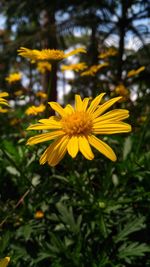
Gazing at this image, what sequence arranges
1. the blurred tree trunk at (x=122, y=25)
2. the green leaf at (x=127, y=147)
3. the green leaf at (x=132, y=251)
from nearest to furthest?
the green leaf at (x=132, y=251) → the green leaf at (x=127, y=147) → the blurred tree trunk at (x=122, y=25)

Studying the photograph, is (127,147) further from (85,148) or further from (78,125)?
(85,148)

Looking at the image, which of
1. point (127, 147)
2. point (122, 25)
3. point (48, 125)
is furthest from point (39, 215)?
point (122, 25)

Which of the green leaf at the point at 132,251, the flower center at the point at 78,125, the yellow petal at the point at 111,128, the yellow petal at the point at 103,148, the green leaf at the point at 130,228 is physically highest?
the flower center at the point at 78,125

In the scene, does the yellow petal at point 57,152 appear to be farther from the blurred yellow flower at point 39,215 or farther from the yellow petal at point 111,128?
the blurred yellow flower at point 39,215

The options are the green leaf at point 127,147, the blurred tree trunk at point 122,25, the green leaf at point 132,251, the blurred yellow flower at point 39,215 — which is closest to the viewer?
the green leaf at point 132,251

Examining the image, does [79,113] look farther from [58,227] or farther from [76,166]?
[76,166]

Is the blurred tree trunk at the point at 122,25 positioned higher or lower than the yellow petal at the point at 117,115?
higher

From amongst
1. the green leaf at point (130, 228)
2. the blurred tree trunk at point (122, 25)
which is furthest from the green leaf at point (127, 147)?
the blurred tree trunk at point (122, 25)

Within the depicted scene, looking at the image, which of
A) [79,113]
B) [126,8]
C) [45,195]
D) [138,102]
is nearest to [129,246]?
[45,195]
